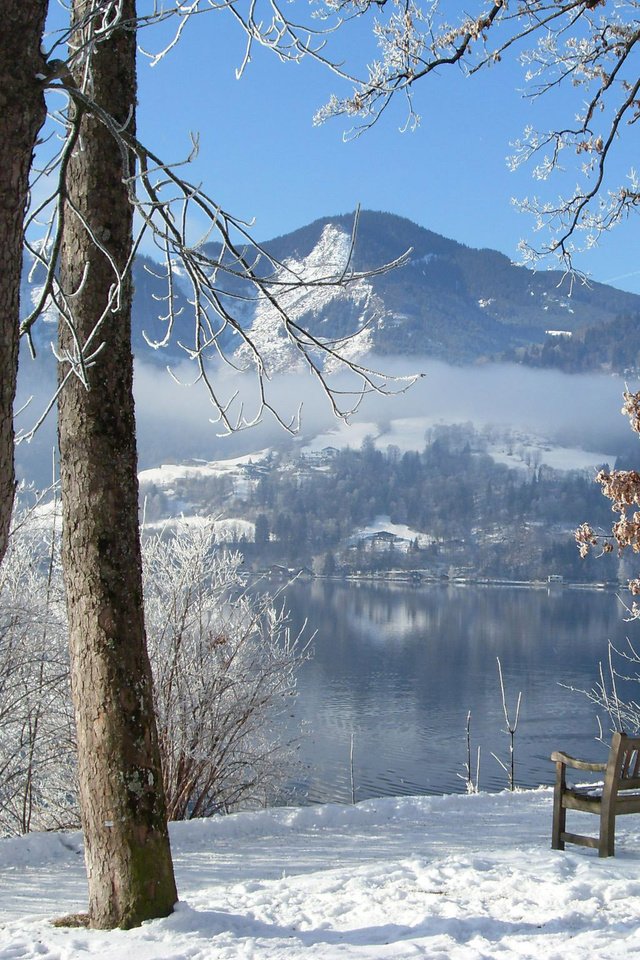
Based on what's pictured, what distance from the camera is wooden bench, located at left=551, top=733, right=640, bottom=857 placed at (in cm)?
571

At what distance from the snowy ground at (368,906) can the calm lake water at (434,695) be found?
16.6m

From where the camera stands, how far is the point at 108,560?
434 centimetres

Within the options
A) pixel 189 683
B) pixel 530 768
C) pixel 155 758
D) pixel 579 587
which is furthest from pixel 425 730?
pixel 579 587

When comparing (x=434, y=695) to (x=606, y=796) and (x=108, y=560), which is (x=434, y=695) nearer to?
(x=606, y=796)

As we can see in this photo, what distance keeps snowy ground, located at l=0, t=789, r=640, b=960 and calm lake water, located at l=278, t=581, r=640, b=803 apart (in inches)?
654

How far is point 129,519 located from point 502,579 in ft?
549

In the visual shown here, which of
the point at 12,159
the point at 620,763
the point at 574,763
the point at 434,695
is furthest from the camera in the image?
the point at 434,695

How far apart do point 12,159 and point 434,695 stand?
4365 centimetres

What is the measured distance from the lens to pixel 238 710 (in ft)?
47.3

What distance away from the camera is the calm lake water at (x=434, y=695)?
30.1m

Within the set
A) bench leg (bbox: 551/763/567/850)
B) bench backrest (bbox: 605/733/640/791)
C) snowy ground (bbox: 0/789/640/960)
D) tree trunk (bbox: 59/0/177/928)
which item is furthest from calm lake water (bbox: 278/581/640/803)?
tree trunk (bbox: 59/0/177/928)

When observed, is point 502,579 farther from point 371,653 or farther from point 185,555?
point 185,555

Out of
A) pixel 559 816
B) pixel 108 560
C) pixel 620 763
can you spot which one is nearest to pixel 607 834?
pixel 620 763

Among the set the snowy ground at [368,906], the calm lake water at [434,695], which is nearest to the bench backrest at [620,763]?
the snowy ground at [368,906]
